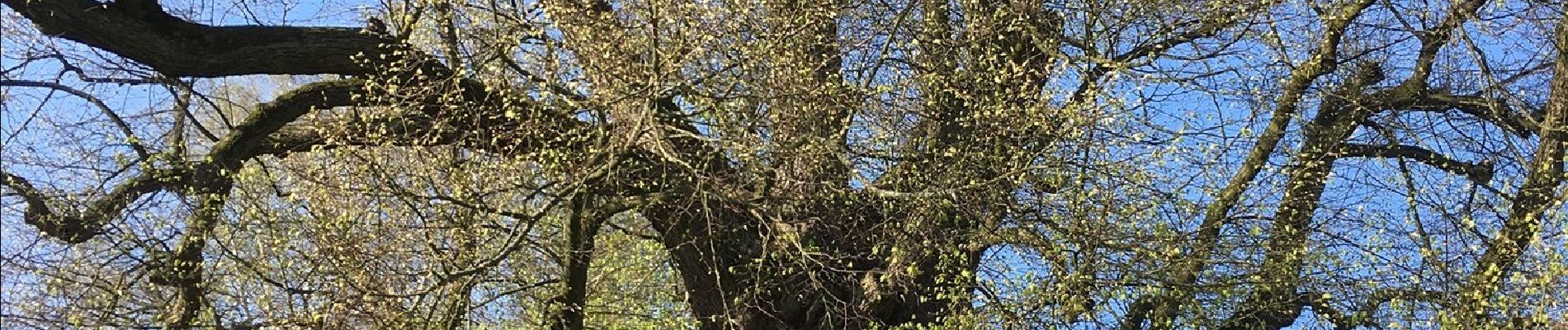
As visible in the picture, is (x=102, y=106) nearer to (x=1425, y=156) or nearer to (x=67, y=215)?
(x=67, y=215)

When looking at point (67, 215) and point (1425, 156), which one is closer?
point (67, 215)

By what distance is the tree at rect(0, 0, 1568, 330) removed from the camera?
6.80 metres

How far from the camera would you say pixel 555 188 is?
24.3ft

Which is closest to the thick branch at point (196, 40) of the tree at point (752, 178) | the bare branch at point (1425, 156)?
the tree at point (752, 178)

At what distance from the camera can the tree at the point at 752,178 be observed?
6.80 meters

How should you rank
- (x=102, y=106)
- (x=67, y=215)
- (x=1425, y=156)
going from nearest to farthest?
1. (x=67, y=215)
2. (x=102, y=106)
3. (x=1425, y=156)

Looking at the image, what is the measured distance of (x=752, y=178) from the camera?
7.13 meters

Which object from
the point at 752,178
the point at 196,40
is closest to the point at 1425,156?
the point at 752,178

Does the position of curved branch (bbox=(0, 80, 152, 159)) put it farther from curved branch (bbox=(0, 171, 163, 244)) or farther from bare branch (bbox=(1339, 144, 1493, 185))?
bare branch (bbox=(1339, 144, 1493, 185))

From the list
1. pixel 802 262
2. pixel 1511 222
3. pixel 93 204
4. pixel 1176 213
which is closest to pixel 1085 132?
pixel 1176 213

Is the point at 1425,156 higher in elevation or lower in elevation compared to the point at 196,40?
higher

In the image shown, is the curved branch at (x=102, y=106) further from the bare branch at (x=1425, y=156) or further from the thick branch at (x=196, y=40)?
the bare branch at (x=1425, y=156)

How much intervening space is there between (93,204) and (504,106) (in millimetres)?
2301

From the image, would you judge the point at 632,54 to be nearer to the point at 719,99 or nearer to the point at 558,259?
the point at 719,99
